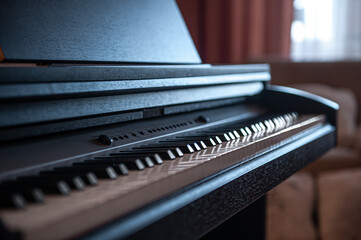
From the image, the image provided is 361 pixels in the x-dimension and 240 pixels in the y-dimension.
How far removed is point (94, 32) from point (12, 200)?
0.55 m

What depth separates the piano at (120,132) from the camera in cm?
56

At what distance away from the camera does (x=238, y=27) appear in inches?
153

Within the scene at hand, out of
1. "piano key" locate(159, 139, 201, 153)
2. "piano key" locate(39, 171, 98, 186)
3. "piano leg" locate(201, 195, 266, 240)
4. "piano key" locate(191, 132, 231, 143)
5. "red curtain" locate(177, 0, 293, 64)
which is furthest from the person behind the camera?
"red curtain" locate(177, 0, 293, 64)

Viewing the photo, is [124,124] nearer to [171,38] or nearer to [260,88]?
[171,38]

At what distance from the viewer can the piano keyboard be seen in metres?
0.48

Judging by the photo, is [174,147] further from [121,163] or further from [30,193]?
[30,193]

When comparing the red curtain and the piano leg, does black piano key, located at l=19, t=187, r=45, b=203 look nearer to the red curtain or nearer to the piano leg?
the piano leg

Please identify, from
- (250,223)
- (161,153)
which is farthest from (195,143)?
(250,223)

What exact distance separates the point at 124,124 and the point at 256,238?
3.13 feet

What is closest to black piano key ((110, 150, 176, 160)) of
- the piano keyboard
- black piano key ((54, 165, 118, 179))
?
the piano keyboard

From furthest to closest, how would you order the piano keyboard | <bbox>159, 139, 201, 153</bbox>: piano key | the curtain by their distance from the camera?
the curtain, <bbox>159, 139, 201, 153</bbox>: piano key, the piano keyboard

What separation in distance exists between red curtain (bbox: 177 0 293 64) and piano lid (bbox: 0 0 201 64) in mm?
2667

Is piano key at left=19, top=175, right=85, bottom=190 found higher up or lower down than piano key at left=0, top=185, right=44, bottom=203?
lower down

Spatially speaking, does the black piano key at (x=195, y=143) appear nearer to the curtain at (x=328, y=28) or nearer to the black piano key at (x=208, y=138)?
the black piano key at (x=208, y=138)
